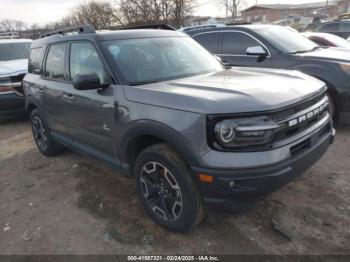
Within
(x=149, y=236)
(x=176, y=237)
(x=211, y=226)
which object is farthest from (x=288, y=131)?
(x=149, y=236)

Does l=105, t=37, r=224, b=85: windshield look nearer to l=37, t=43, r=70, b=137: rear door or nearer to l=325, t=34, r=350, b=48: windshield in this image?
l=37, t=43, r=70, b=137: rear door

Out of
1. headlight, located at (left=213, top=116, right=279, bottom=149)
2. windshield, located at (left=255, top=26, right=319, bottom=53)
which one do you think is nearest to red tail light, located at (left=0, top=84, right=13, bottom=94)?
windshield, located at (left=255, top=26, right=319, bottom=53)

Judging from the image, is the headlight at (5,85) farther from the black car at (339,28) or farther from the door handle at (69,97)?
the black car at (339,28)

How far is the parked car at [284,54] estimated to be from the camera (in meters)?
5.22

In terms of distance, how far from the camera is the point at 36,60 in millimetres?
5086

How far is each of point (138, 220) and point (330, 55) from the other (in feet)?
14.4

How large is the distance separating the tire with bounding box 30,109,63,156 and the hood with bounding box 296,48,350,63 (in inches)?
170

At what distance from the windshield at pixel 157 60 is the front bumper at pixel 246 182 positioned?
124cm

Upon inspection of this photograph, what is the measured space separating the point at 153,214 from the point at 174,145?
2.85 ft

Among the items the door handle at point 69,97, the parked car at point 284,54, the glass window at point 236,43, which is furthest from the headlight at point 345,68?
the door handle at point 69,97

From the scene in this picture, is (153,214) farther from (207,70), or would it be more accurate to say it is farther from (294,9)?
(294,9)

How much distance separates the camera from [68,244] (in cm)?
305

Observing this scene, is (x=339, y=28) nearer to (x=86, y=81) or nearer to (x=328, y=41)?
(x=328, y=41)

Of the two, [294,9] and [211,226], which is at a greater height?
[294,9]
